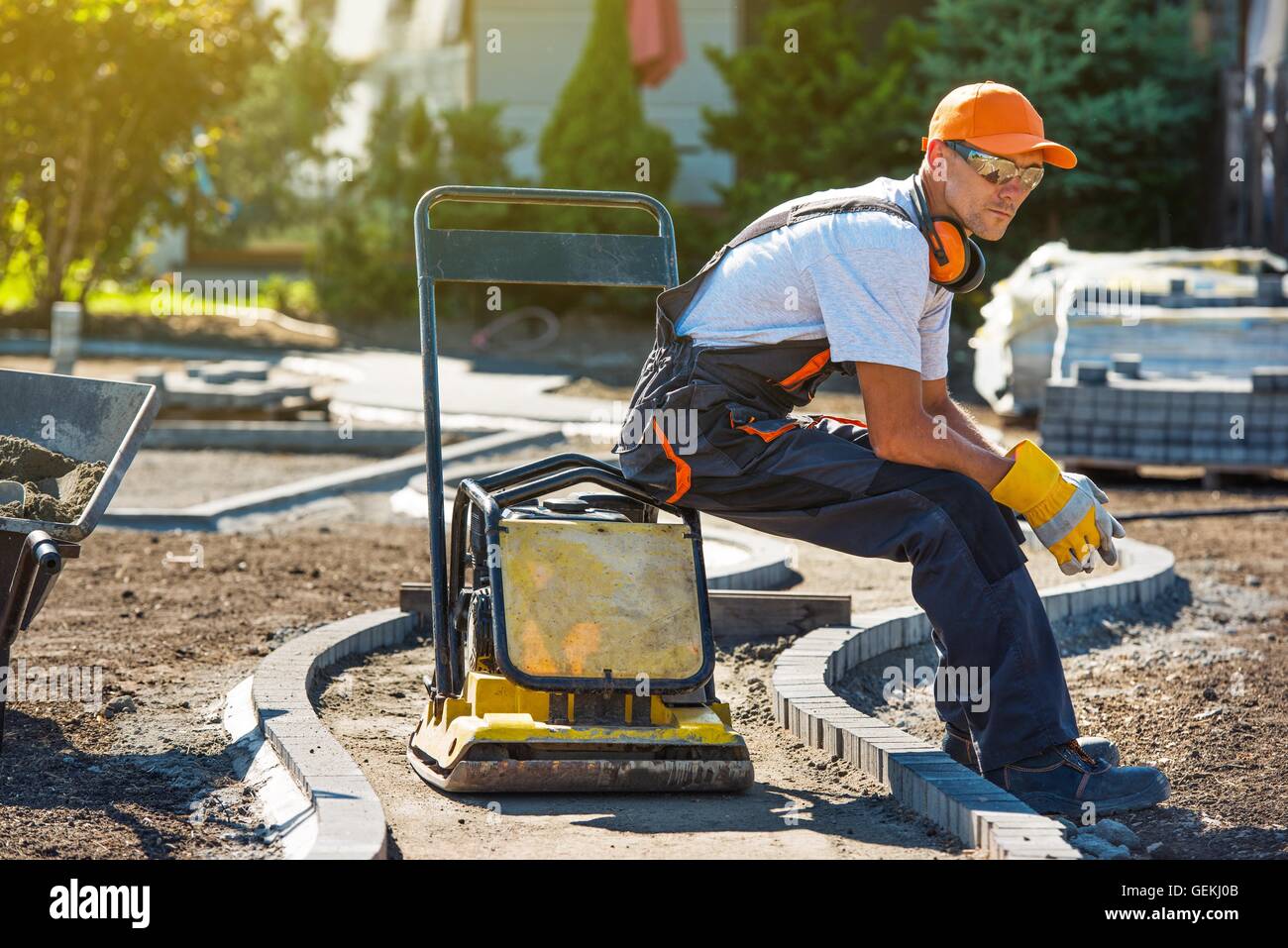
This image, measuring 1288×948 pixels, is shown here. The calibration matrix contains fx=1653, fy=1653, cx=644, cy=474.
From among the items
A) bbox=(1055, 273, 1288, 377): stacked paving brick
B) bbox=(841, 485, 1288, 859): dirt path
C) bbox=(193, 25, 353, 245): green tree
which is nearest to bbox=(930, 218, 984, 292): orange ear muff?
bbox=(841, 485, 1288, 859): dirt path

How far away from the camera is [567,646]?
409 cm

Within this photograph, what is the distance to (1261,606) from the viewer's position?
6.76m

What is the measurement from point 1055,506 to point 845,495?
520mm

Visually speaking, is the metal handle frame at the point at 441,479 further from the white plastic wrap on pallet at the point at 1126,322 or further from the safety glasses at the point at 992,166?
the white plastic wrap on pallet at the point at 1126,322

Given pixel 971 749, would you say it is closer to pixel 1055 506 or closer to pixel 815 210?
pixel 1055 506

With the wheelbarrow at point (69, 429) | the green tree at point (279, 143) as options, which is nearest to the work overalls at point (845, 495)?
the wheelbarrow at point (69, 429)

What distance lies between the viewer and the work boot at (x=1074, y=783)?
159 inches

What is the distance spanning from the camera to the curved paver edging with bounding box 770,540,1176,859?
141 inches

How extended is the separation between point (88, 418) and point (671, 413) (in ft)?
6.41

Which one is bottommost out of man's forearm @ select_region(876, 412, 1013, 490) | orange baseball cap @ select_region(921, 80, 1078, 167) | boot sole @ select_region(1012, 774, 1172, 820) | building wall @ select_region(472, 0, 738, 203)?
boot sole @ select_region(1012, 774, 1172, 820)

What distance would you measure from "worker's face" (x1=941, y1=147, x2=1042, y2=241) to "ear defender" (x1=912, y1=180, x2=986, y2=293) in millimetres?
43

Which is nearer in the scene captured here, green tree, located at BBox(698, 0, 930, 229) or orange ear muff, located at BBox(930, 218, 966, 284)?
orange ear muff, located at BBox(930, 218, 966, 284)

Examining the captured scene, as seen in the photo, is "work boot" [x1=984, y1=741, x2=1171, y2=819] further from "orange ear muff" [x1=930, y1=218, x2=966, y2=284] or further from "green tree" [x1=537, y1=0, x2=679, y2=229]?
"green tree" [x1=537, y1=0, x2=679, y2=229]

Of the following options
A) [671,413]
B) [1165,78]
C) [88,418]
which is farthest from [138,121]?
[671,413]
